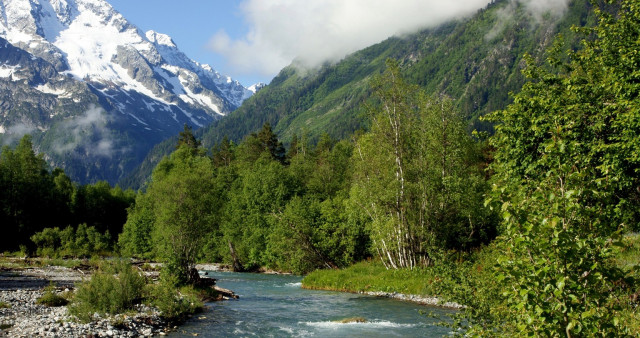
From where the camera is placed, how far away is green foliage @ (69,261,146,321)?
21.7 m

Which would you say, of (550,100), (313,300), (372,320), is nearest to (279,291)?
(313,300)

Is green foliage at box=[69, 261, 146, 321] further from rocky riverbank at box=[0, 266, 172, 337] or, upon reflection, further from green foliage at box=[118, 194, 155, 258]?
green foliage at box=[118, 194, 155, 258]

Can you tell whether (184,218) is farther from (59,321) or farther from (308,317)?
(59,321)

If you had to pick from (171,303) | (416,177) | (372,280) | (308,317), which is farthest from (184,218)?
(416,177)

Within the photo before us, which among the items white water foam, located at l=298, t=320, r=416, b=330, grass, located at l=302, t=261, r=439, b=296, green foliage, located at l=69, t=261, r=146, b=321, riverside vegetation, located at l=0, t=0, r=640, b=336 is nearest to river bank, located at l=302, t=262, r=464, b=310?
grass, located at l=302, t=261, r=439, b=296

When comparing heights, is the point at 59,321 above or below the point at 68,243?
below

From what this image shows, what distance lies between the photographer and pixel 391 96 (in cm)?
3853

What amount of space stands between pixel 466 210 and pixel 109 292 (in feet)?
85.3

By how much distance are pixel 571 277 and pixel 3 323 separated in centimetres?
2233

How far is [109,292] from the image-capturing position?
2350 centimetres

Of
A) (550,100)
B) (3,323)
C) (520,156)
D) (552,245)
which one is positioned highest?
(550,100)

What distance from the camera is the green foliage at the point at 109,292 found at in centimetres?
2166

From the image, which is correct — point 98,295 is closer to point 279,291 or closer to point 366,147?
point 279,291

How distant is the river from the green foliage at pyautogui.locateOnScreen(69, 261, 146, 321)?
3.49 metres
